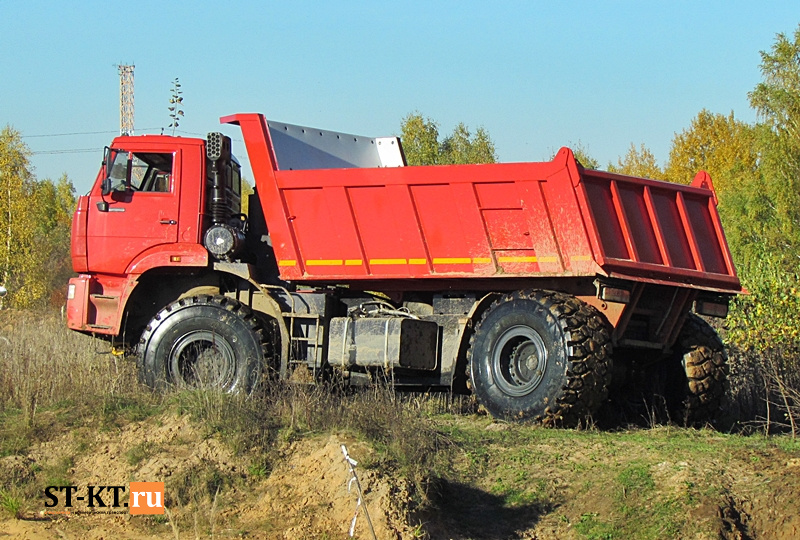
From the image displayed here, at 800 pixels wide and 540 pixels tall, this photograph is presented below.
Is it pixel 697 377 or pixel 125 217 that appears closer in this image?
pixel 697 377

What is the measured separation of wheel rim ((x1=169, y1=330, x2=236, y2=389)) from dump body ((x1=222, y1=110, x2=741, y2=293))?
1143 millimetres

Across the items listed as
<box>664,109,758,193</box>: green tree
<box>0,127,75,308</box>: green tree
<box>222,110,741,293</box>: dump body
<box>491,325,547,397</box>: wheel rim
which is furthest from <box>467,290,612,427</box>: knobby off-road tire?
<box>664,109,758,193</box>: green tree

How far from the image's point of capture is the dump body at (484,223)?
10047 mm

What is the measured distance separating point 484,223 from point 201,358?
3.60m

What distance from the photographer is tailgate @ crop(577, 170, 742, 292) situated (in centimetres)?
998

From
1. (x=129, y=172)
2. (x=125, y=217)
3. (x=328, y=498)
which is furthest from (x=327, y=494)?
(x=129, y=172)

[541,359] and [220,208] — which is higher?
[220,208]

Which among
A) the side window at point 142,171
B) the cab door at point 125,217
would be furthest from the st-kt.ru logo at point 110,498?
the side window at point 142,171

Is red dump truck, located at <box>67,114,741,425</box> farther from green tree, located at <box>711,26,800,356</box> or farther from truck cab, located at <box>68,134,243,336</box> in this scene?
green tree, located at <box>711,26,800,356</box>

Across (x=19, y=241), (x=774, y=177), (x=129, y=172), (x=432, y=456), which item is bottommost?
(x=432, y=456)

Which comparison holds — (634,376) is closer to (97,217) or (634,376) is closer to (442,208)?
(442,208)

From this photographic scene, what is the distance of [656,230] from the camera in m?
10.4

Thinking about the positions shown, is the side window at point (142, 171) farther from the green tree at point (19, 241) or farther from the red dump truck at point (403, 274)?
the green tree at point (19, 241)

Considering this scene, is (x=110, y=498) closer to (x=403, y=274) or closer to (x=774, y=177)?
(x=403, y=274)
